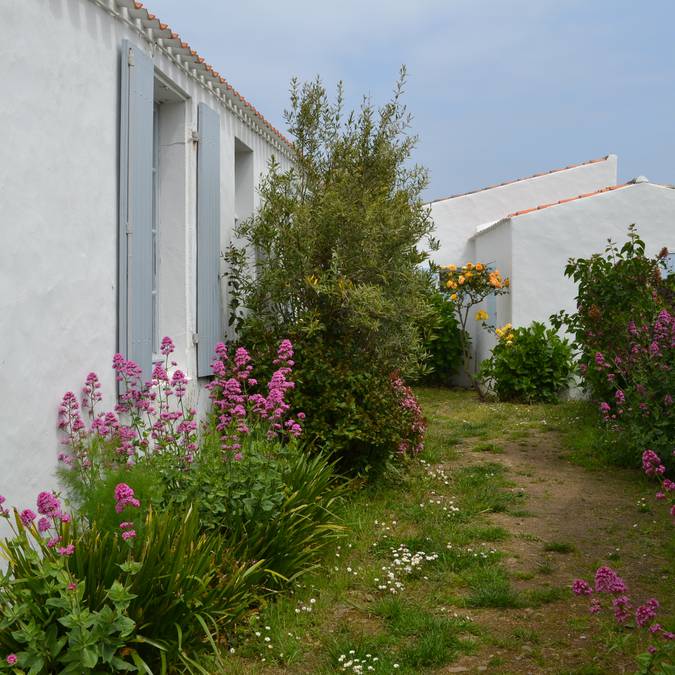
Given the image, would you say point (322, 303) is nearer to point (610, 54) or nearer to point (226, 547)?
point (226, 547)

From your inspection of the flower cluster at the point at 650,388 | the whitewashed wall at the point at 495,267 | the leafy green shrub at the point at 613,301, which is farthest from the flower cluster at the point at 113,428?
the whitewashed wall at the point at 495,267

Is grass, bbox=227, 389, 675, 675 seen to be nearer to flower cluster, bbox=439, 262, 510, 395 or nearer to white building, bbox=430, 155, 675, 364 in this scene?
white building, bbox=430, 155, 675, 364

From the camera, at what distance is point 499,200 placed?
16078 millimetres

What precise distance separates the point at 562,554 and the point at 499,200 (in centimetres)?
1184

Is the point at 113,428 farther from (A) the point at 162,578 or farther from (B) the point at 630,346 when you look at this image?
(B) the point at 630,346

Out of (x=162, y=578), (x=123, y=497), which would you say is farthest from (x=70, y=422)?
(x=162, y=578)

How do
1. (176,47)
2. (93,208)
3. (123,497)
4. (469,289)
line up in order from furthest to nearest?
(469,289)
(176,47)
(93,208)
(123,497)

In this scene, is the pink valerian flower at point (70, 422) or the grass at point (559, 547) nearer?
the pink valerian flower at point (70, 422)

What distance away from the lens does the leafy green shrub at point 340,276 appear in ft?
21.0

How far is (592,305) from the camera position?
8672mm

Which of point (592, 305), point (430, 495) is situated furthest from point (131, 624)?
point (592, 305)

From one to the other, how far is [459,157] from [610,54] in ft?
8.66

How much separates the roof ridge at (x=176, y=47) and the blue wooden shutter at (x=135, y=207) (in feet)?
0.76

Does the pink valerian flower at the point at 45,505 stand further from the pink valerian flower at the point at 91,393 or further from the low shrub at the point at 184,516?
the pink valerian flower at the point at 91,393
